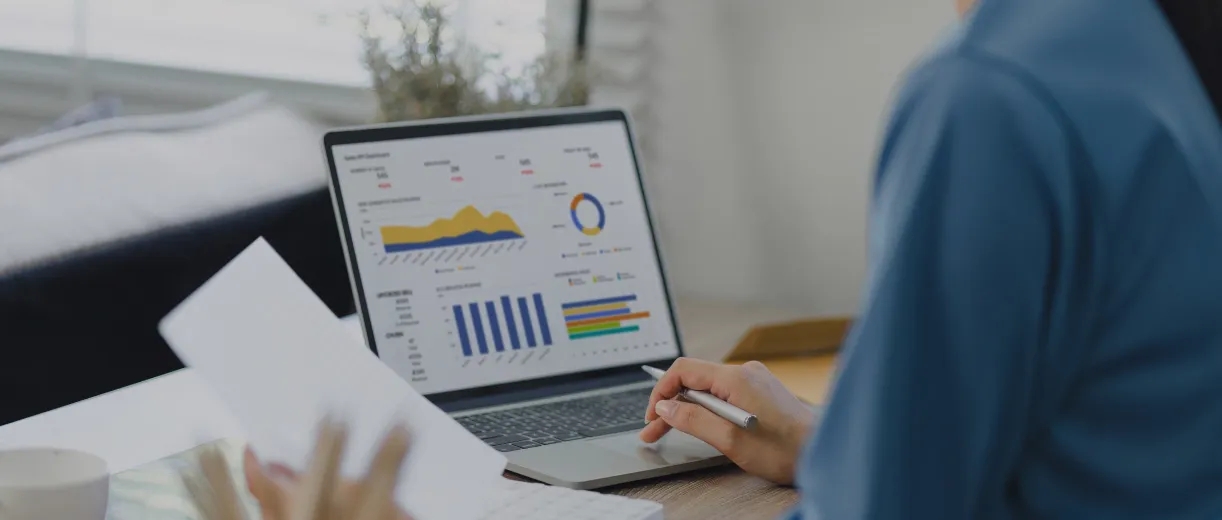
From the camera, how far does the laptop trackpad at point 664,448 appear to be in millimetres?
1055

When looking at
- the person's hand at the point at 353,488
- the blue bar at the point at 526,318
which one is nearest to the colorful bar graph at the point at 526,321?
the blue bar at the point at 526,318

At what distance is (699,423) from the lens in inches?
40.7

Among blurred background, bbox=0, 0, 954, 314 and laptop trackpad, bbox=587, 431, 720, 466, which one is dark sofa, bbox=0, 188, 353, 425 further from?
laptop trackpad, bbox=587, 431, 720, 466

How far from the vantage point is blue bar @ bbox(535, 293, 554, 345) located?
129 cm

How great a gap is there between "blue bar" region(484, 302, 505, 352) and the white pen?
0.27m

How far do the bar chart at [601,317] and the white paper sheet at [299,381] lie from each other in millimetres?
469

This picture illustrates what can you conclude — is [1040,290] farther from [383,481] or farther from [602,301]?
[602,301]

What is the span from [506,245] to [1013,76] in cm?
82

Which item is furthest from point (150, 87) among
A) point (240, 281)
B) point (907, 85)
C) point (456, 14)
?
point (907, 85)

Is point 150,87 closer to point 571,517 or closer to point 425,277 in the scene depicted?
point 425,277

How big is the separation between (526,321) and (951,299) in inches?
31.0

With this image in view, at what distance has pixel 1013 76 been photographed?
530 millimetres

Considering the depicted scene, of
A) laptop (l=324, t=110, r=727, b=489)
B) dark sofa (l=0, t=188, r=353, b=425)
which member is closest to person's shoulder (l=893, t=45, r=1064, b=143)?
laptop (l=324, t=110, r=727, b=489)

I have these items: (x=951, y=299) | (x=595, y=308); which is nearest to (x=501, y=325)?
(x=595, y=308)
